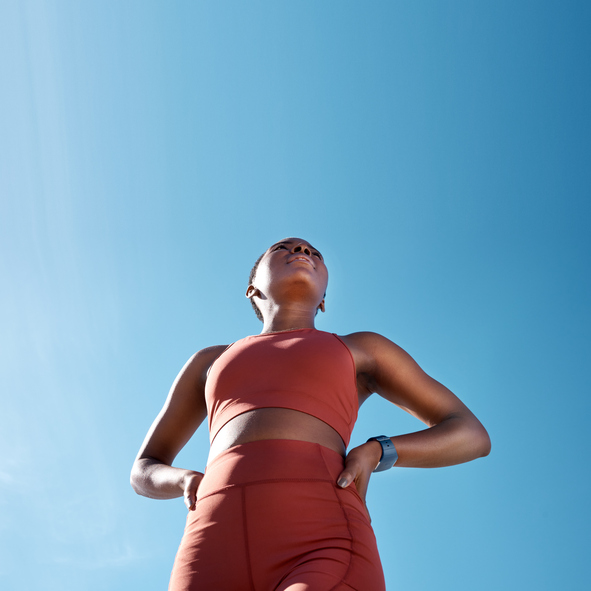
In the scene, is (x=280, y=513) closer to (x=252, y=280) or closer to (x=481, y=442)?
(x=481, y=442)

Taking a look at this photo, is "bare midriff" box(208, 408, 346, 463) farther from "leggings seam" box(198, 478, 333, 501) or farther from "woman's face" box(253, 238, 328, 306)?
"woman's face" box(253, 238, 328, 306)

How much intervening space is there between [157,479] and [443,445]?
155 cm

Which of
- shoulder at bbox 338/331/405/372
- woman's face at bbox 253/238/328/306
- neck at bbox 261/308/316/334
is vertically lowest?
shoulder at bbox 338/331/405/372

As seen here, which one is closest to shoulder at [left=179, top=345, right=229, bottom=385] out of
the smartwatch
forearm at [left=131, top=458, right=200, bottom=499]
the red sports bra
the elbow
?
the red sports bra

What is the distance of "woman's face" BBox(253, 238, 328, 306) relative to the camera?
3.87 metres

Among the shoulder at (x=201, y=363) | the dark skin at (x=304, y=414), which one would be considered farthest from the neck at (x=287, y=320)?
the shoulder at (x=201, y=363)

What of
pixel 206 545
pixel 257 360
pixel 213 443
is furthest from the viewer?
pixel 257 360

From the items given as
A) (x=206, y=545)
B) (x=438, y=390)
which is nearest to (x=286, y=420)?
(x=206, y=545)

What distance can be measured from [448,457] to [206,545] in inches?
54.2

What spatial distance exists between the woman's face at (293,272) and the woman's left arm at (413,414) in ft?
1.77

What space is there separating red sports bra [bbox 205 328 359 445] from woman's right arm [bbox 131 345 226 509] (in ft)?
1.08

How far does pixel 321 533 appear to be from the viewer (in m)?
2.23

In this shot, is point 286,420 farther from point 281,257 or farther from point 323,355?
point 281,257

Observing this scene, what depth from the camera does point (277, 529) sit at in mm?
2242
